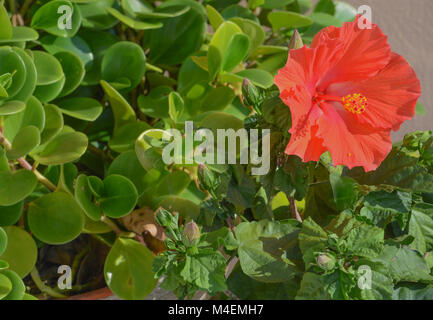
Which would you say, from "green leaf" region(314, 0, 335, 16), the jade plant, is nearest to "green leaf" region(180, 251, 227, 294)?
the jade plant

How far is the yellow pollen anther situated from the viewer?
0.40m

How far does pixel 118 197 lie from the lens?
507 mm

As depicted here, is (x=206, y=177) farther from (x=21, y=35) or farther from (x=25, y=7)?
(x=25, y=7)

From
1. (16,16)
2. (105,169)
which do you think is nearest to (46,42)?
(16,16)

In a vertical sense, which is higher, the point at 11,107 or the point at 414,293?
the point at 11,107

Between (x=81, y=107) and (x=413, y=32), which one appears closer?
(x=81, y=107)

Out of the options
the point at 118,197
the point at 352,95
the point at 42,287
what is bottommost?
the point at 42,287

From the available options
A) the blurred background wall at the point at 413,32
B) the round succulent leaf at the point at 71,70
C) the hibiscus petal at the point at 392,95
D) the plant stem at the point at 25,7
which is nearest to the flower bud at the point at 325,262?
the hibiscus petal at the point at 392,95

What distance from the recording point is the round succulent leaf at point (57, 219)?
500mm

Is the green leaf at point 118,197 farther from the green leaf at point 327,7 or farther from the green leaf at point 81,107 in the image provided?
the green leaf at point 327,7

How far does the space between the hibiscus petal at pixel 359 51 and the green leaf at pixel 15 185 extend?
28 cm

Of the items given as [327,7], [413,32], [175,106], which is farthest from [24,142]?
[413,32]

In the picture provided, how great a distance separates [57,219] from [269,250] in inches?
8.6

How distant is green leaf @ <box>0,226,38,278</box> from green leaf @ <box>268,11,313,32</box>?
376 millimetres
